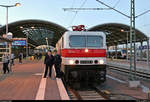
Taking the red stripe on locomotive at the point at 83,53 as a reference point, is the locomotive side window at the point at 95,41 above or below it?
above

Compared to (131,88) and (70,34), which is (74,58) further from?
(131,88)

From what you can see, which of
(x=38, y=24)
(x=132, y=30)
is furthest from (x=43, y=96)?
(x=38, y=24)

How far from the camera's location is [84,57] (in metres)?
10.8

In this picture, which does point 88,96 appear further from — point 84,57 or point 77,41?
point 77,41

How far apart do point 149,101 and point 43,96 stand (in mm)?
4189

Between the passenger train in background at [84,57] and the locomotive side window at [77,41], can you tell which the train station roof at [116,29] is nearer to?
the passenger train in background at [84,57]

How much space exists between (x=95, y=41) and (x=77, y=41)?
3.36ft

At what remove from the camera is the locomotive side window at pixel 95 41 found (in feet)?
36.4

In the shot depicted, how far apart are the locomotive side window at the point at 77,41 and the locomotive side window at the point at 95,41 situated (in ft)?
0.94

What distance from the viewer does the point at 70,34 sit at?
11.0 meters

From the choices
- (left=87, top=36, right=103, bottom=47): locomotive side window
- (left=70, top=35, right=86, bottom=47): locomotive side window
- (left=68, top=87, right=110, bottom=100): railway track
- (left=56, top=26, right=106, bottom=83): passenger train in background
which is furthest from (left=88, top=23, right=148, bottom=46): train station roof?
(left=68, top=87, right=110, bottom=100): railway track

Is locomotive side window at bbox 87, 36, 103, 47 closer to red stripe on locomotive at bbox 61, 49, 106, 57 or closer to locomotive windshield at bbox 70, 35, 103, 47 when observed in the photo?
locomotive windshield at bbox 70, 35, 103, 47

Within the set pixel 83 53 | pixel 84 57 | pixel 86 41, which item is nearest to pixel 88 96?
pixel 84 57

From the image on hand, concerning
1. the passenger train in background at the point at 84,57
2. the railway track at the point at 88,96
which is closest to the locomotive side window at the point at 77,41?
the passenger train in background at the point at 84,57
